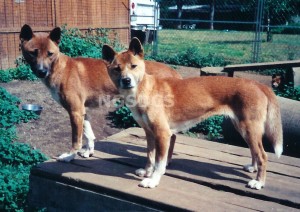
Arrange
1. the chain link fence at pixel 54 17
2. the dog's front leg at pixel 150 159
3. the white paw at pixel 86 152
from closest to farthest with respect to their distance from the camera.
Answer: the dog's front leg at pixel 150 159, the white paw at pixel 86 152, the chain link fence at pixel 54 17

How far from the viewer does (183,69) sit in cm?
1282

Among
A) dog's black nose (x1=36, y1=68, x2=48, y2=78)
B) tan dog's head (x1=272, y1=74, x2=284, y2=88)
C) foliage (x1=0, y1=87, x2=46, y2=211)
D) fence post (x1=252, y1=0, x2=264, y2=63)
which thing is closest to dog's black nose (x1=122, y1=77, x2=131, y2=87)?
dog's black nose (x1=36, y1=68, x2=48, y2=78)

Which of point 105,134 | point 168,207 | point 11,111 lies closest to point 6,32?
point 11,111

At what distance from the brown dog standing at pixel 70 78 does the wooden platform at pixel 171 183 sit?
0.35 m

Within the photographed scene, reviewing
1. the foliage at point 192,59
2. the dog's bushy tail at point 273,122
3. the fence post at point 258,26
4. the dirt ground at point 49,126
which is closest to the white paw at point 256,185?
the dog's bushy tail at point 273,122

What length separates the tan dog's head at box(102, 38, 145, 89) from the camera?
3.42 m

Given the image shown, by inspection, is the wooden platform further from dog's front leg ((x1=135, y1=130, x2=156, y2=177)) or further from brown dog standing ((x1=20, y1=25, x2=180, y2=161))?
brown dog standing ((x1=20, y1=25, x2=180, y2=161))

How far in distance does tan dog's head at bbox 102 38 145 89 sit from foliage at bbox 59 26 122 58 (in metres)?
7.50

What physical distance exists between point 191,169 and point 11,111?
3866mm

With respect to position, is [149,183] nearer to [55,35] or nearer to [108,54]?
[108,54]

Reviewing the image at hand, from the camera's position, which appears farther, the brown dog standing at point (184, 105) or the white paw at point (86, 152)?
the white paw at point (86, 152)

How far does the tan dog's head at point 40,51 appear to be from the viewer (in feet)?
13.9

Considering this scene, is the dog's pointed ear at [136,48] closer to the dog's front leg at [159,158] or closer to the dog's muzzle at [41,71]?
the dog's front leg at [159,158]

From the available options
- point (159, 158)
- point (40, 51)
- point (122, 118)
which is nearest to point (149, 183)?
point (159, 158)
